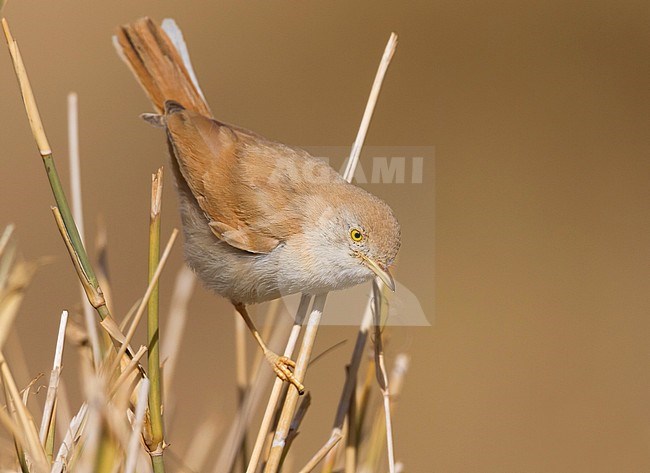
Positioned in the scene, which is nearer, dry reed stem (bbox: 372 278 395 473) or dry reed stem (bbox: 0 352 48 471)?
dry reed stem (bbox: 0 352 48 471)

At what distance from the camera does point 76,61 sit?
19.4 ft

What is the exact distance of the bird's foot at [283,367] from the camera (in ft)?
5.69

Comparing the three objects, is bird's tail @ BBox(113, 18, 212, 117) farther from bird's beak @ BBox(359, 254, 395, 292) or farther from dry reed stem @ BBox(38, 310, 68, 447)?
dry reed stem @ BBox(38, 310, 68, 447)

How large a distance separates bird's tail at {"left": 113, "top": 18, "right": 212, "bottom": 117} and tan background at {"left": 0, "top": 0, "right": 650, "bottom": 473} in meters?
1.80

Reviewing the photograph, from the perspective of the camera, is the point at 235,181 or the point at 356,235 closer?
the point at 356,235

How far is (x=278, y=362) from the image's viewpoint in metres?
1.95

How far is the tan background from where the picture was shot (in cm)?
448

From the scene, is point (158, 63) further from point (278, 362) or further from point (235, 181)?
point (278, 362)

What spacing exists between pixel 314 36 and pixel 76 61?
1.79m

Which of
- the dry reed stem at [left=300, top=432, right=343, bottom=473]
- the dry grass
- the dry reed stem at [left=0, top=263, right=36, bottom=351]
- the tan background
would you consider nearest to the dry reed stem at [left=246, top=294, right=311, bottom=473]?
the dry grass

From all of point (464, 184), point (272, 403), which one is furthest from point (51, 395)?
point (464, 184)

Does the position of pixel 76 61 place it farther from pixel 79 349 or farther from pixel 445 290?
pixel 79 349

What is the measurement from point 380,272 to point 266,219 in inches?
14.5

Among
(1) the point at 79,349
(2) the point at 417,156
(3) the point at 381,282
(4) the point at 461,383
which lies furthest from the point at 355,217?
(4) the point at 461,383
